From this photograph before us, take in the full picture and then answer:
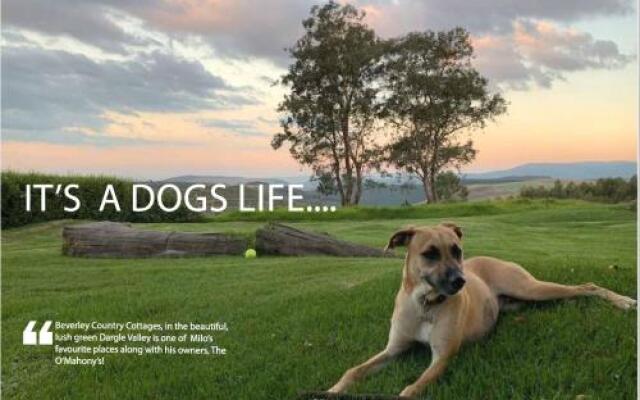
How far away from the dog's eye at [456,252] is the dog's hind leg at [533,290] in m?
1.46

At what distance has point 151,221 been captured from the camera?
14.2 m

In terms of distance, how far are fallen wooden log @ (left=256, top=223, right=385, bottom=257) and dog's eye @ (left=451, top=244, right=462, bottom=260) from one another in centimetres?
832

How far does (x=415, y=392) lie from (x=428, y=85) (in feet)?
67.3

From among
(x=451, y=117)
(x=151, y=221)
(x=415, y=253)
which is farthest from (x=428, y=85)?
(x=415, y=253)

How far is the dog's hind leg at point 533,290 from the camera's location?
6137mm

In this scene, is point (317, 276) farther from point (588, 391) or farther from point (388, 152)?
point (388, 152)

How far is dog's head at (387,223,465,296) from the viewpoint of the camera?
472 cm

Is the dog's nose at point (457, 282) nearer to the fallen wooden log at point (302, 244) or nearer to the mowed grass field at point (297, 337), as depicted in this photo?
the mowed grass field at point (297, 337)

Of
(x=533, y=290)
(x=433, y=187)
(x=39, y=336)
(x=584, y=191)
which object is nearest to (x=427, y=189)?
(x=433, y=187)

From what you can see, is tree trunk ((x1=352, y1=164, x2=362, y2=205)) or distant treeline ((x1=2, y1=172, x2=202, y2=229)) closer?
distant treeline ((x1=2, y1=172, x2=202, y2=229))

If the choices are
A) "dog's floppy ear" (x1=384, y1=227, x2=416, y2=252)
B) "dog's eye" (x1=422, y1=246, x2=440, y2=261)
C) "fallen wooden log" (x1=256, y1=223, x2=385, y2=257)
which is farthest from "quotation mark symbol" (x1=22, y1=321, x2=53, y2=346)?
"fallen wooden log" (x1=256, y1=223, x2=385, y2=257)

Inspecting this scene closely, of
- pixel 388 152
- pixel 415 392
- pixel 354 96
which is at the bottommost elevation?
pixel 415 392

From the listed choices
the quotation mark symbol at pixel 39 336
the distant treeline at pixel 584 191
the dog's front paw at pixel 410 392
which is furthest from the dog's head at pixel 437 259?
the distant treeline at pixel 584 191

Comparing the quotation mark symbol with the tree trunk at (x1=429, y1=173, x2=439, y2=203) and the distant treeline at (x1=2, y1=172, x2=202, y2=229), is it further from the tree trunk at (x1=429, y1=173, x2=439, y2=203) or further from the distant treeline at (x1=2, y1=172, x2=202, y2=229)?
the tree trunk at (x1=429, y1=173, x2=439, y2=203)
